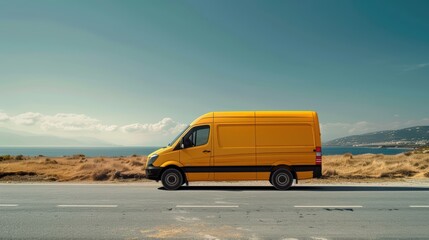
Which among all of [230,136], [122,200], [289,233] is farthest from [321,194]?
[122,200]

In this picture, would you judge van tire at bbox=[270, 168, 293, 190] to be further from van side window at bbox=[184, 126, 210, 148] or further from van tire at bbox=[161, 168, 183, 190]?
van tire at bbox=[161, 168, 183, 190]

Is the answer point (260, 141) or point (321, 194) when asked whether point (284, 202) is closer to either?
point (321, 194)

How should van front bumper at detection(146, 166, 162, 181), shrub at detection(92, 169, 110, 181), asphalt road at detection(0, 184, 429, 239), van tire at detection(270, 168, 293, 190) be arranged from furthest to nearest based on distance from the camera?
shrub at detection(92, 169, 110, 181) < van front bumper at detection(146, 166, 162, 181) < van tire at detection(270, 168, 293, 190) < asphalt road at detection(0, 184, 429, 239)

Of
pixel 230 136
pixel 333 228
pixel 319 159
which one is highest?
pixel 230 136

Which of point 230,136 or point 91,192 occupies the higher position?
point 230,136

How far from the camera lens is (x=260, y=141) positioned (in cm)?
1229

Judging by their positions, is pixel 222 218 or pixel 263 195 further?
pixel 263 195

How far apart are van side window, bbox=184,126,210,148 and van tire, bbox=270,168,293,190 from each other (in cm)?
277

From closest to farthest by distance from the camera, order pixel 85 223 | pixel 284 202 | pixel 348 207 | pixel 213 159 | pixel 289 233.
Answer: pixel 289 233
pixel 85 223
pixel 348 207
pixel 284 202
pixel 213 159

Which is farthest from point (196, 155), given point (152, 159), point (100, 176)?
point (100, 176)

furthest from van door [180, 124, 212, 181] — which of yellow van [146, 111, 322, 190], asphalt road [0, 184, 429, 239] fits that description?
asphalt road [0, 184, 429, 239]

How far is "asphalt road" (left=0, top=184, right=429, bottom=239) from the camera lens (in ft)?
19.7

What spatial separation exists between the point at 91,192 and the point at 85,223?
4.73 meters

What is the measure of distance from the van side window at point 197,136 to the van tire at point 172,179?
1072mm
